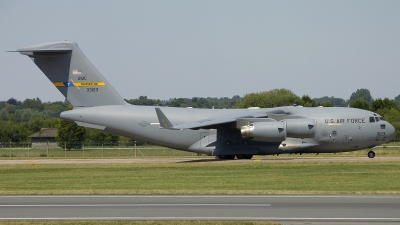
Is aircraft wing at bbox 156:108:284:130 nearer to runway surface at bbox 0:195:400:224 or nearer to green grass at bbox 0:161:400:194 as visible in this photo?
green grass at bbox 0:161:400:194

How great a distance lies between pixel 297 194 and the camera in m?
19.2

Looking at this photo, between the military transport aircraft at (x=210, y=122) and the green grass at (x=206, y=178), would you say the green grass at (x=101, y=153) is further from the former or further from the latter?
the green grass at (x=206, y=178)

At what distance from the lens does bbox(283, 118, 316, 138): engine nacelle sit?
34969 mm

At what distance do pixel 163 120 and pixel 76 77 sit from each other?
690 centimetres

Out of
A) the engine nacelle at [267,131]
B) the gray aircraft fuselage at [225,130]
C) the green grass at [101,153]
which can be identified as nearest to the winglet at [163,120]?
the gray aircraft fuselage at [225,130]

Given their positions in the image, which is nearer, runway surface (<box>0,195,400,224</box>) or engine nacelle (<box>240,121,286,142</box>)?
runway surface (<box>0,195,400,224</box>)

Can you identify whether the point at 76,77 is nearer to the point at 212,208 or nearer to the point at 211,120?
the point at 211,120

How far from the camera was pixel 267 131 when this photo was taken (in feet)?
113

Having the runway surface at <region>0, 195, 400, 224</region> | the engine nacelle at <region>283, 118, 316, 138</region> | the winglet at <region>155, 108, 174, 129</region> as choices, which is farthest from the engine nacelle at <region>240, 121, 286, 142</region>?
the runway surface at <region>0, 195, 400, 224</region>

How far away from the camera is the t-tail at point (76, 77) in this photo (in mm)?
37906

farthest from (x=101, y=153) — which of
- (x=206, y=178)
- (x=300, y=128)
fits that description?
(x=206, y=178)

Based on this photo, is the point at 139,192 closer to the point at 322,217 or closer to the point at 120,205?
the point at 120,205

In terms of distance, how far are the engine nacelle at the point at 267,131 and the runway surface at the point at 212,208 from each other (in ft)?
52.4

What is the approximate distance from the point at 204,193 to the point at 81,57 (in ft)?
67.8
